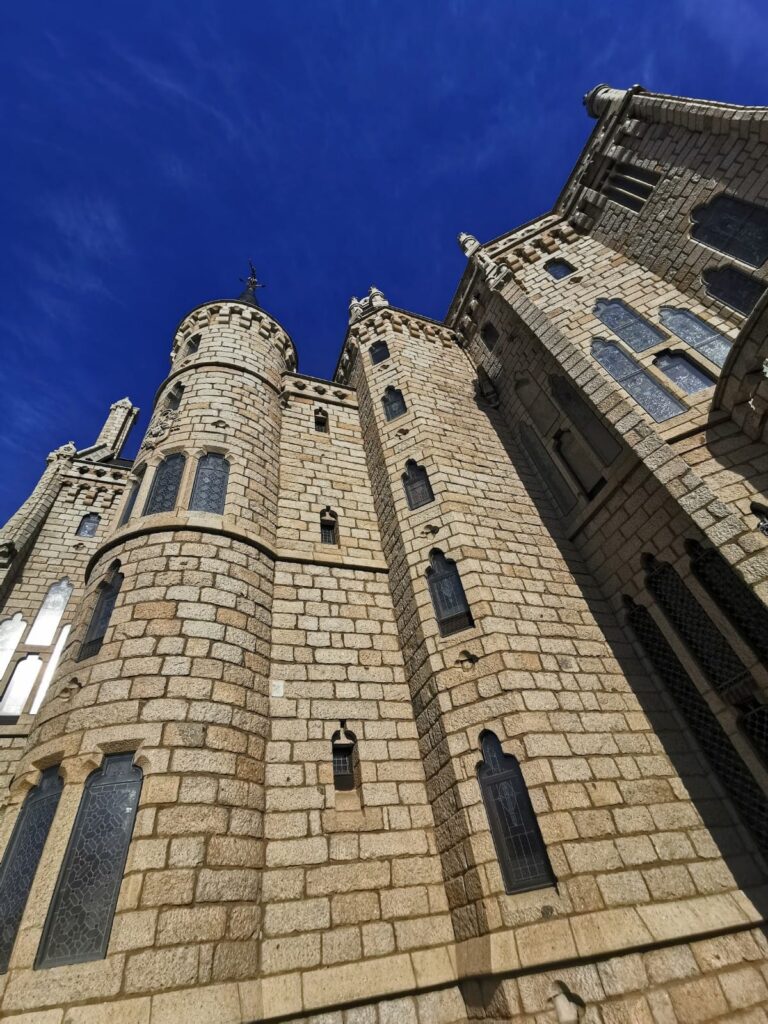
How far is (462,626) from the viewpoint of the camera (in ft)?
23.3

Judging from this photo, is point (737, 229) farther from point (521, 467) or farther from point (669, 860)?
point (669, 860)

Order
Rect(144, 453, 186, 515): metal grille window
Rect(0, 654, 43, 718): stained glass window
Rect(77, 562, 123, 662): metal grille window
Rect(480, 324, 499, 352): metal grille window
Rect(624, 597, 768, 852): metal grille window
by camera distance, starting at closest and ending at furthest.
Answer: Rect(624, 597, 768, 852): metal grille window → Rect(77, 562, 123, 662): metal grille window → Rect(144, 453, 186, 515): metal grille window → Rect(0, 654, 43, 718): stained glass window → Rect(480, 324, 499, 352): metal grille window

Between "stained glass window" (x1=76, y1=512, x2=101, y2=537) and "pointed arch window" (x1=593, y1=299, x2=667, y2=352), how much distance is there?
13.2m

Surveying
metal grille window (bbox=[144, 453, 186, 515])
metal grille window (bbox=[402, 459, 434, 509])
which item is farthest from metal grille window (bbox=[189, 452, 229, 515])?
metal grille window (bbox=[402, 459, 434, 509])

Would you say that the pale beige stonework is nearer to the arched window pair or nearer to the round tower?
the round tower

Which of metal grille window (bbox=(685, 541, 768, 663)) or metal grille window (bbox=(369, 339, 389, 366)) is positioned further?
metal grille window (bbox=(369, 339, 389, 366))

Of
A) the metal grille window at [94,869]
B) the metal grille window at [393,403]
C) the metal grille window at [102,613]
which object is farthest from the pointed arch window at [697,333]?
the metal grille window at [94,869]

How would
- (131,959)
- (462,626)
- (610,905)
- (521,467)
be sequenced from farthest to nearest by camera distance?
(521,467) < (462,626) < (610,905) < (131,959)

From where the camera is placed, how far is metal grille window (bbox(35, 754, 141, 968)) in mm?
4176

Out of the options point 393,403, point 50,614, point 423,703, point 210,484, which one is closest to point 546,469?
point 393,403

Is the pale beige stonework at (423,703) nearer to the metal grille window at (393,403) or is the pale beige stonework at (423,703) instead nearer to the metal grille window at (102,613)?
the metal grille window at (102,613)

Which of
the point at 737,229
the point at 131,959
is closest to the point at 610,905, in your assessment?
the point at 131,959

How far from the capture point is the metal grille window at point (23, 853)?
4.34 metres

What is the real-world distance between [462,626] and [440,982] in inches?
152
